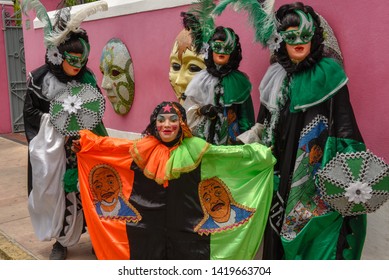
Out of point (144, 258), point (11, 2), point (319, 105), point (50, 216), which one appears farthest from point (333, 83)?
point (11, 2)

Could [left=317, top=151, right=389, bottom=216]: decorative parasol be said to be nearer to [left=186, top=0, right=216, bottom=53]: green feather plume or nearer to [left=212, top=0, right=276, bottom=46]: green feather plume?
[left=212, top=0, right=276, bottom=46]: green feather plume

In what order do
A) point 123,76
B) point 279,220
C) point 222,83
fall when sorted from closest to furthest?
point 279,220
point 222,83
point 123,76

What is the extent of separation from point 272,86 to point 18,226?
3266 millimetres

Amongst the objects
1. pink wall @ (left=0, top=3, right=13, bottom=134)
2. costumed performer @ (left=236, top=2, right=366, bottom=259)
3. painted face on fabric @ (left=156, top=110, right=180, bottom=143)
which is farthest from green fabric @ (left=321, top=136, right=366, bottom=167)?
pink wall @ (left=0, top=3, right=13, bottom=134)

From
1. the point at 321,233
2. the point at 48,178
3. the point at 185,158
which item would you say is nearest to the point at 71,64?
the point at 48,178

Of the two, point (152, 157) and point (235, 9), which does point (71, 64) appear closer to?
point (152, 157)

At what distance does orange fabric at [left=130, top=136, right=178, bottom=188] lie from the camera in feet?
10.2

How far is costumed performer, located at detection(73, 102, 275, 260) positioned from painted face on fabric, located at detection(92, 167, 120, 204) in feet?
0.07

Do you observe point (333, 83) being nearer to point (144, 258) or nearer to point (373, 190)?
point (373, 190)

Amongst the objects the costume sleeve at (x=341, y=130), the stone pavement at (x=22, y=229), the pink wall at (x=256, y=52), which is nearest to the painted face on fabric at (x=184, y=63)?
the pink wall at (x=256, y=52)

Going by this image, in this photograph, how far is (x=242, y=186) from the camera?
319 centimetres

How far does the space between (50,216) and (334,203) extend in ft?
7.71

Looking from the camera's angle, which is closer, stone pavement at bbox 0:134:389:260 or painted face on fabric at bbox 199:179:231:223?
painted face on fabric at bbox 199:179:231:223

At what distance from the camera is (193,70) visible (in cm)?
438
